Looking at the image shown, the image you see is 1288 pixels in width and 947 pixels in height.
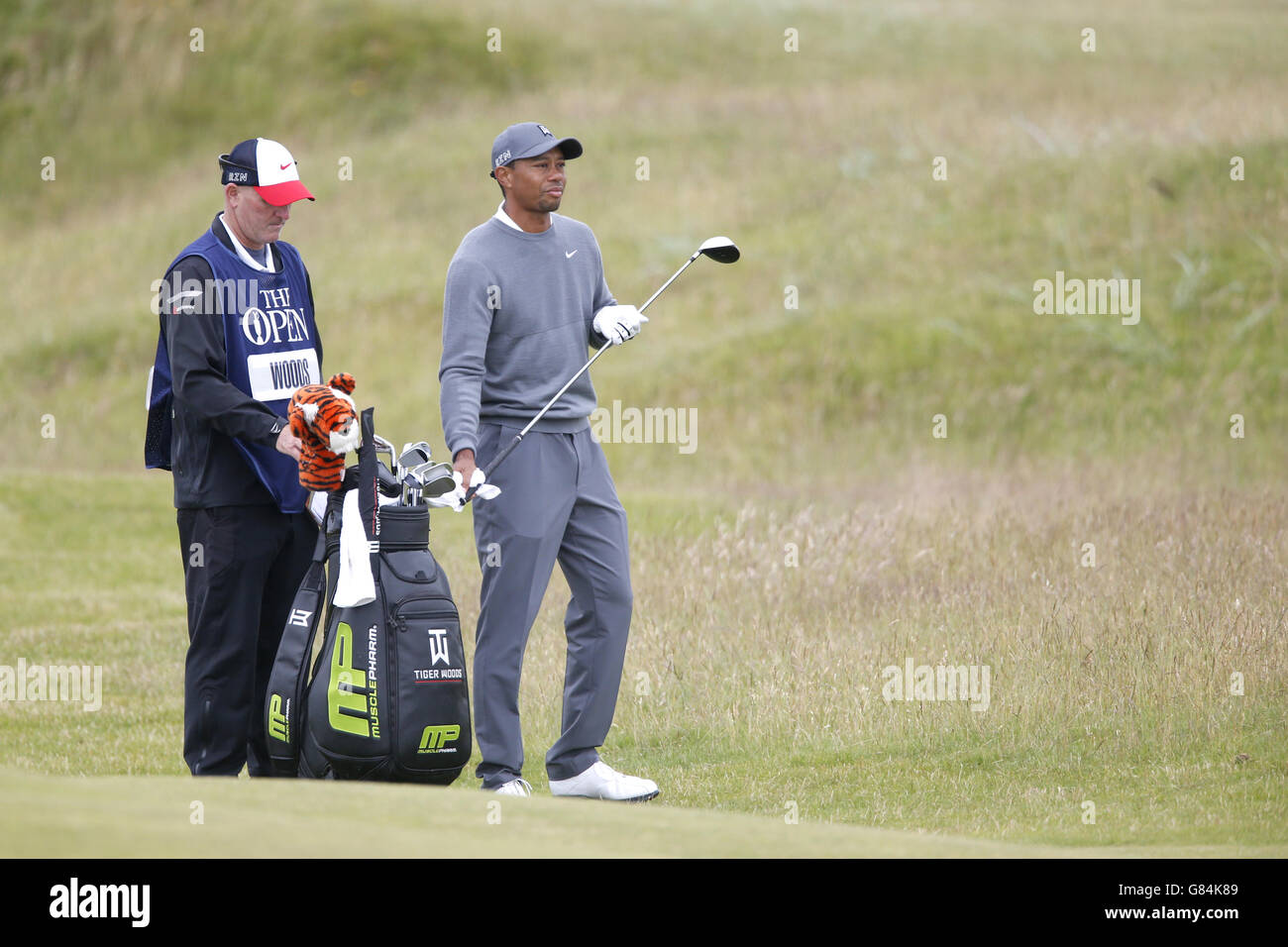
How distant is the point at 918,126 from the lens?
2748 cm

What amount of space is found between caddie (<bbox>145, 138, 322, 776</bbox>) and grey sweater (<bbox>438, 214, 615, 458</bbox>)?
2.16ft

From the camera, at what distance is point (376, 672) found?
19.7ft

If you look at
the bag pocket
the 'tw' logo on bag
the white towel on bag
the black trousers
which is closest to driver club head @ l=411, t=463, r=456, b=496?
the white towel on bag

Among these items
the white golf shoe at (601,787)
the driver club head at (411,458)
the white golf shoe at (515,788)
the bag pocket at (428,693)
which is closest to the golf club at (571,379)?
the driver club head at (411,458)

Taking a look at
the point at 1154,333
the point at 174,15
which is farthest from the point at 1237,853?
the point at 174,15

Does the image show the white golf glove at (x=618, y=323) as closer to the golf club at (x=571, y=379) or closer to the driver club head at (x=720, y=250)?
the golf club at (x=571, y=379)

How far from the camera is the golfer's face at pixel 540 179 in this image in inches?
266

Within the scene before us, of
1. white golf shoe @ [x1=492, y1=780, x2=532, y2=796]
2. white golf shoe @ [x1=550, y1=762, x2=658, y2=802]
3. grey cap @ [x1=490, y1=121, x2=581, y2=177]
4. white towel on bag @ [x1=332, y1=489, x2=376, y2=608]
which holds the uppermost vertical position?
grey cap @ [x1=490, y1=121, x2=581, y2=177]

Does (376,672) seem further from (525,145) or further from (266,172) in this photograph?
(525,145)

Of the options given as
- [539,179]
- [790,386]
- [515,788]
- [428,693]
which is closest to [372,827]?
[428,693]

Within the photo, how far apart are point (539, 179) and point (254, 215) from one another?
1140 mm

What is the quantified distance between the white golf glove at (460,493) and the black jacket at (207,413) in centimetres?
64

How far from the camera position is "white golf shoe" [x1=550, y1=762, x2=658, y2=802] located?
6797 mm

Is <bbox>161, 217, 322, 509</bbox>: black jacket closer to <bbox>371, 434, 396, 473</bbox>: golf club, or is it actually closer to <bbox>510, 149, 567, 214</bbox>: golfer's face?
<bbox>371, 434, 396, 473</bbox>: golf club
